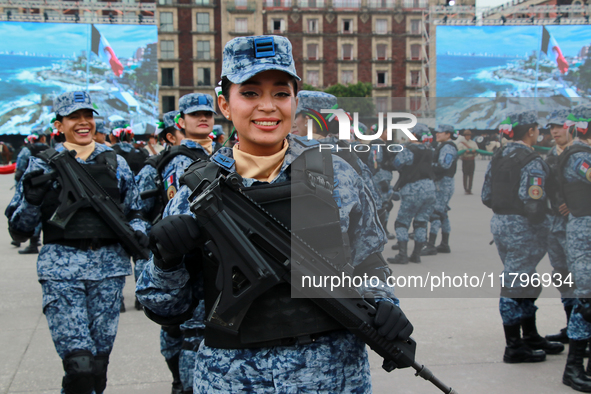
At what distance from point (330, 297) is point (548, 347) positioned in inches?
150

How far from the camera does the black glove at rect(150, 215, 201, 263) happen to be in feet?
5.28

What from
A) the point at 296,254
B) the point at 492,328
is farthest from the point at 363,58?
the point at 296,254

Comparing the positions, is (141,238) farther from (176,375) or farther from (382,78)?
(382,78)

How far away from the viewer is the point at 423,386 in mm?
4109

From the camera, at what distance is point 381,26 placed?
55.0 meters

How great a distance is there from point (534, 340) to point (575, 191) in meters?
1.37

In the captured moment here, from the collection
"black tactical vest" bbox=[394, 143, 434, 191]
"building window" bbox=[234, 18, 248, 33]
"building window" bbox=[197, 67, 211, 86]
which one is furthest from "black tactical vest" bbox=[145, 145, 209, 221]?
"building window" bbox=[197, 67, 211, 86]

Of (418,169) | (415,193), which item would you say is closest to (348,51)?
(418,169)

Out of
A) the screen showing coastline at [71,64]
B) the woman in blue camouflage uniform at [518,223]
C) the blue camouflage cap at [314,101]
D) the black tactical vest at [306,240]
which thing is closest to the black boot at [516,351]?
the woman in blue camouflage uniform at [518,223]

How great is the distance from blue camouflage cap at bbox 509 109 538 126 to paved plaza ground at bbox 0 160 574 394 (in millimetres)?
387

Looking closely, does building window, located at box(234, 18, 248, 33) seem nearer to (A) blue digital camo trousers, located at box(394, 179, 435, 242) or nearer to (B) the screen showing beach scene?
(B) the screen showing beach scene

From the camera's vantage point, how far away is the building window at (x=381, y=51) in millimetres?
55125

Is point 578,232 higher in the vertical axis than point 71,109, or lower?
lower

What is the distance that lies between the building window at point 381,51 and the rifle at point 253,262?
5608 cm
